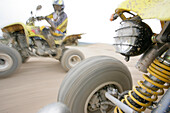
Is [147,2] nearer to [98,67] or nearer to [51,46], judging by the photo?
[98,67]

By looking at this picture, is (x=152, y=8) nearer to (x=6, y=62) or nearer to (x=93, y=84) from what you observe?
(x=93, y=84)

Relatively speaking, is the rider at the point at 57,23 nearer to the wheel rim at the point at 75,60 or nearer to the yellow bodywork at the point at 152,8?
the wheel rim at the point at 75,60

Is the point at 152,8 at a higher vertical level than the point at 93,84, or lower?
higher

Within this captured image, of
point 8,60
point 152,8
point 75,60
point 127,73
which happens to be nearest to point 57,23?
point 75,60

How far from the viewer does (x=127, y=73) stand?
3.30 feet

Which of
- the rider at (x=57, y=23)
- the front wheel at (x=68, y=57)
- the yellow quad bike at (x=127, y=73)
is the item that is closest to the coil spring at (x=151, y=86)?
the yellow quad bike at (x=127, y=73)

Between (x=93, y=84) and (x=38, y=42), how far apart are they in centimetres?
277

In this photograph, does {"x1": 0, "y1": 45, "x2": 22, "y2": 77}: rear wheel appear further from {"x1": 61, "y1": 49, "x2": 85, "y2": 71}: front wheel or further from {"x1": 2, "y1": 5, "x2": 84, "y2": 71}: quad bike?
{"x1": 61, "y1": 49, "x2": 85, "y2": 71}: front wheel

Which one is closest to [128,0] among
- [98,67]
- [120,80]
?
[98,67]

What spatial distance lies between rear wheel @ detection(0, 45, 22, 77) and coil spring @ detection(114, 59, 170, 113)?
8.40 ft

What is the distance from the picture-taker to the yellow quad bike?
50 cm

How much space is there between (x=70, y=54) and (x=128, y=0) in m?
2.71

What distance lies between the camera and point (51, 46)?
3156 mm

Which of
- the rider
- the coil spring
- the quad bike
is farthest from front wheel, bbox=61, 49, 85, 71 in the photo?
the coil spring
